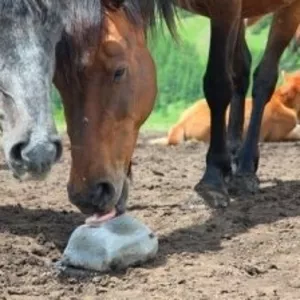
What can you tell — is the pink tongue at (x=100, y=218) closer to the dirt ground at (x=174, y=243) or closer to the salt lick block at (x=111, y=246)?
the salt lick block at (x=111, y=246)

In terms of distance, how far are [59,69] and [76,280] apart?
0.85 m

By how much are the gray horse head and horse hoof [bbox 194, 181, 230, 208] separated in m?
1.89

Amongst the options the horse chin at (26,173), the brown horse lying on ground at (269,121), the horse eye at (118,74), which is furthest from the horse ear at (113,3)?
the brown horse lying on ground at (269,121)

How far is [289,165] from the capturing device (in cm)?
751

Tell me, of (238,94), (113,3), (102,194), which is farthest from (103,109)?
(238,94)

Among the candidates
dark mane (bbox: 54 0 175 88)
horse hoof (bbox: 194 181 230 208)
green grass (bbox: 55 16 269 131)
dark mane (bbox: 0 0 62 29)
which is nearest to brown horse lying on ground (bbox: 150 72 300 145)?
green grass (bbox: 55 16 269 131)

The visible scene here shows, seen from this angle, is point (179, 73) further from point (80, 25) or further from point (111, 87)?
point (80, 25)

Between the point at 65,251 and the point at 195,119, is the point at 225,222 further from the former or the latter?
the point at 195,119

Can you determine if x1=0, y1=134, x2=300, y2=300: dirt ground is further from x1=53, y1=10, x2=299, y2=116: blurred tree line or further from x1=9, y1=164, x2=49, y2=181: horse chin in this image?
x1=53, y1=10, x2=299, y2=116: blurred tree line

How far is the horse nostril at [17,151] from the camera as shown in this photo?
3746 mm

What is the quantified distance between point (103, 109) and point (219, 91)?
137 cm

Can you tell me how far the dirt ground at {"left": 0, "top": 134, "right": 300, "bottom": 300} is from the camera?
14.0 feet

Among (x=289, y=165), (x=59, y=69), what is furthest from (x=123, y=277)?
(x=289, y=165)

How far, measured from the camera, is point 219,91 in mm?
5887
